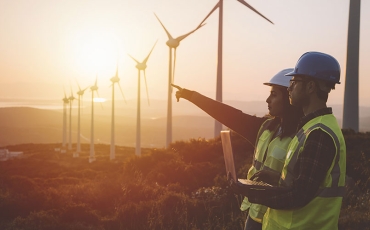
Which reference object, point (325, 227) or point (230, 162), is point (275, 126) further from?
point (325, 227)

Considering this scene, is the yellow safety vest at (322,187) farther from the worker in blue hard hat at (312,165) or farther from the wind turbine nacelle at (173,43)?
the wind turbine nacelle at (173,43)

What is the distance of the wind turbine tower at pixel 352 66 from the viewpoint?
101ft

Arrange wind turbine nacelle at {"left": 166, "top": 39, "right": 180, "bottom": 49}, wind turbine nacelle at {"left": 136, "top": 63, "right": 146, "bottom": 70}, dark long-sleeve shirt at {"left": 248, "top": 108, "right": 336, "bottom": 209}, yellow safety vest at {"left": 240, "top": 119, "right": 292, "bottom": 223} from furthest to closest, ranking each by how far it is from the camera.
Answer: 1. wind turbine nacelle at {"left": 136, "top": 63, "right": 146, "bottom": 70}
2. wind turbine nacelle at {"left": 166, "top": 39, "right": 180, "bottom": 49}
3. yellow safety vest at {"left": 240, "top": 119, "right": 292, "bottom": 223}
4. dark long-sleeve shirt at {"left": 248, "top": 108, "right": 336, "bottom": 209}

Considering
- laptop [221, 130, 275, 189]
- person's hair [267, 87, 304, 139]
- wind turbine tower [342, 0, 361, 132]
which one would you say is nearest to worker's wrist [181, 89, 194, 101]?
person's hair [267, 87, 304, 139]

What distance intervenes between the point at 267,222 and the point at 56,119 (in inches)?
7725

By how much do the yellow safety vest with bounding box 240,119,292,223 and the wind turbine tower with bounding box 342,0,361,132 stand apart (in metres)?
28.2

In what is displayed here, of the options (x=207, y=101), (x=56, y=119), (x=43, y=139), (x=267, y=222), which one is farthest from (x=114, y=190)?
(x=56, y=119)

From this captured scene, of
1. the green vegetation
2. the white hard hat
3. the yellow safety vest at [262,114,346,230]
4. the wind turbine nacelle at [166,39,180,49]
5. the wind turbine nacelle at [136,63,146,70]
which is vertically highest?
the wind turbine nacelle at [166,39,180,49]

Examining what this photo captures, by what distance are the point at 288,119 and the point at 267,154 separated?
0.38m

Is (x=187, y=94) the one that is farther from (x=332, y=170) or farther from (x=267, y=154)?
(x=332, y=170)

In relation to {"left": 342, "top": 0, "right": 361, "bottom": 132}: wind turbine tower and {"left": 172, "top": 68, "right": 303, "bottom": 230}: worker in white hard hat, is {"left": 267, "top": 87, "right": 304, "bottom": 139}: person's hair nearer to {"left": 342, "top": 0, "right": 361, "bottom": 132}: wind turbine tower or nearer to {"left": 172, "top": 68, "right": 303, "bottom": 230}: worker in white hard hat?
{"left": 172, "top": 68, "right": 303, "bottom": 230}: worker in white hard hat

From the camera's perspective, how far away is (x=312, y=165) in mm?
2928

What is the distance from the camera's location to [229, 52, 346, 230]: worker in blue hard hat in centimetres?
295

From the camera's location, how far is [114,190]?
13.7 meters
